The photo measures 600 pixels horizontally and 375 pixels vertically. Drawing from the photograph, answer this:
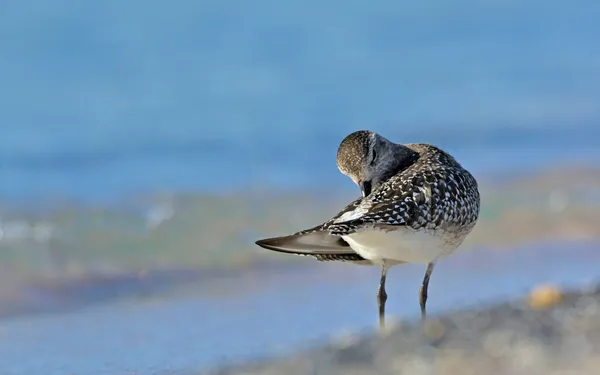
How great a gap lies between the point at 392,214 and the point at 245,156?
670 centimetres

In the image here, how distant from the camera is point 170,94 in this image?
14477mm

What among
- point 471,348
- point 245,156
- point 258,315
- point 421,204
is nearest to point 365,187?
point 421,204

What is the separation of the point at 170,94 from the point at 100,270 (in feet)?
22.7

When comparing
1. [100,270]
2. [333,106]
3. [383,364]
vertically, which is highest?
[333,106]

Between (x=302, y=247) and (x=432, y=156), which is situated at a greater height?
(x=432, y=156)

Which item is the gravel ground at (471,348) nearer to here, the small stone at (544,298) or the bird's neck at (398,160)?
the small stone at (544,298)

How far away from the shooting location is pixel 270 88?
14633mm

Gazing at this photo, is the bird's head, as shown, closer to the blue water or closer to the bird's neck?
the bird's neck

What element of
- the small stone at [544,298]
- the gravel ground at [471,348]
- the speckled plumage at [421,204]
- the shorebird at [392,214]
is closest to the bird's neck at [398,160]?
the shorebird at [392,214]

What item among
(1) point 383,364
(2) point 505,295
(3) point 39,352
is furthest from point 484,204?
(1) point 383,364

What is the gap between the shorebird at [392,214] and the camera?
17.3 ft

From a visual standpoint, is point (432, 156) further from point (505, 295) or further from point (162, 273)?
point (162, 273)

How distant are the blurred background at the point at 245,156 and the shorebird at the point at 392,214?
0.43 meters

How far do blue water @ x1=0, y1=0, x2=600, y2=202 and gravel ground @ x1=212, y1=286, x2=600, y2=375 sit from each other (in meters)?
6.12
